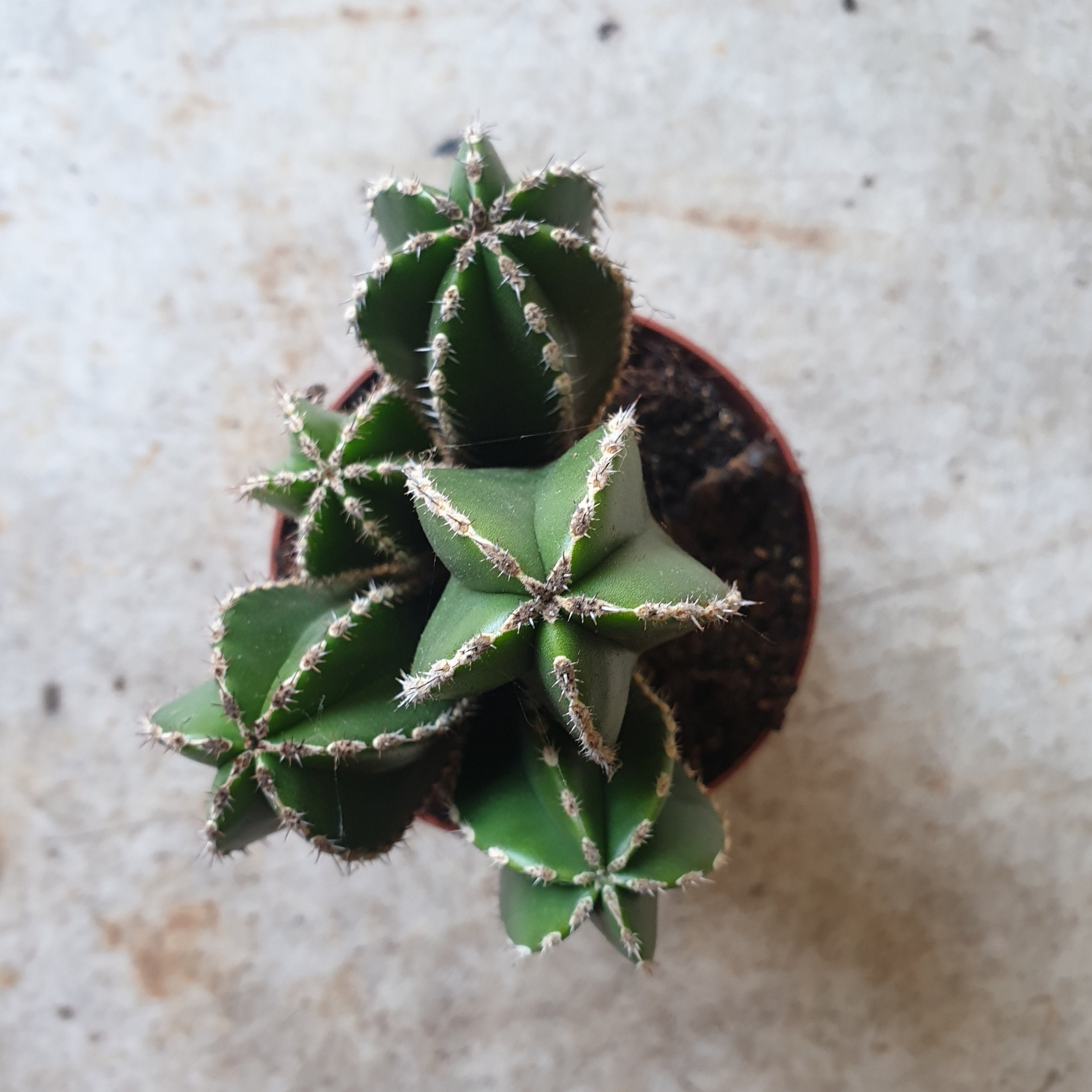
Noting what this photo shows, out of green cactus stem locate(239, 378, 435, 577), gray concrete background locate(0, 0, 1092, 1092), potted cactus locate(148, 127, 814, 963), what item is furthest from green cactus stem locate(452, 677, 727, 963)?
gray concrete background locate(0, 0, 1092, 1092)

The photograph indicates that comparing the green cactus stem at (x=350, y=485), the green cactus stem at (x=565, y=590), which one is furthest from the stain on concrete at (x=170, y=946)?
the green cactus stem at (x=565, y=590)

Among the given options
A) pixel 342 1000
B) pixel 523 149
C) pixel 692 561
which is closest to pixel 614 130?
pixel 523 149

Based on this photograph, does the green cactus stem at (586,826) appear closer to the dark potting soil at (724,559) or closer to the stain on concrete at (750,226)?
the dark potting soil at (724,559)

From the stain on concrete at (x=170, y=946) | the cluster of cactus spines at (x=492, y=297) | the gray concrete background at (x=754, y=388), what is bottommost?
the stain on concrete at (x=170, y=946)

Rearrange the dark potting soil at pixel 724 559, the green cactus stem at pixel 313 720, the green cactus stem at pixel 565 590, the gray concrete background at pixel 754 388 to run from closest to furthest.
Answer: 1. the green cactus stem at pixel 565 590
2. the green cactus stem at pixel 313 720
3. the dark potting soil at pixel 724 559
4. the gray concrete background at pixel 754 388

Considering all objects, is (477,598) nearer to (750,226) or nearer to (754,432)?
(754,432)

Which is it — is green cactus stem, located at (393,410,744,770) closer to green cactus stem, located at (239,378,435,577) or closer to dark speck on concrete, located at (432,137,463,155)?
green cactus stem, located at (239,378,435,577)
